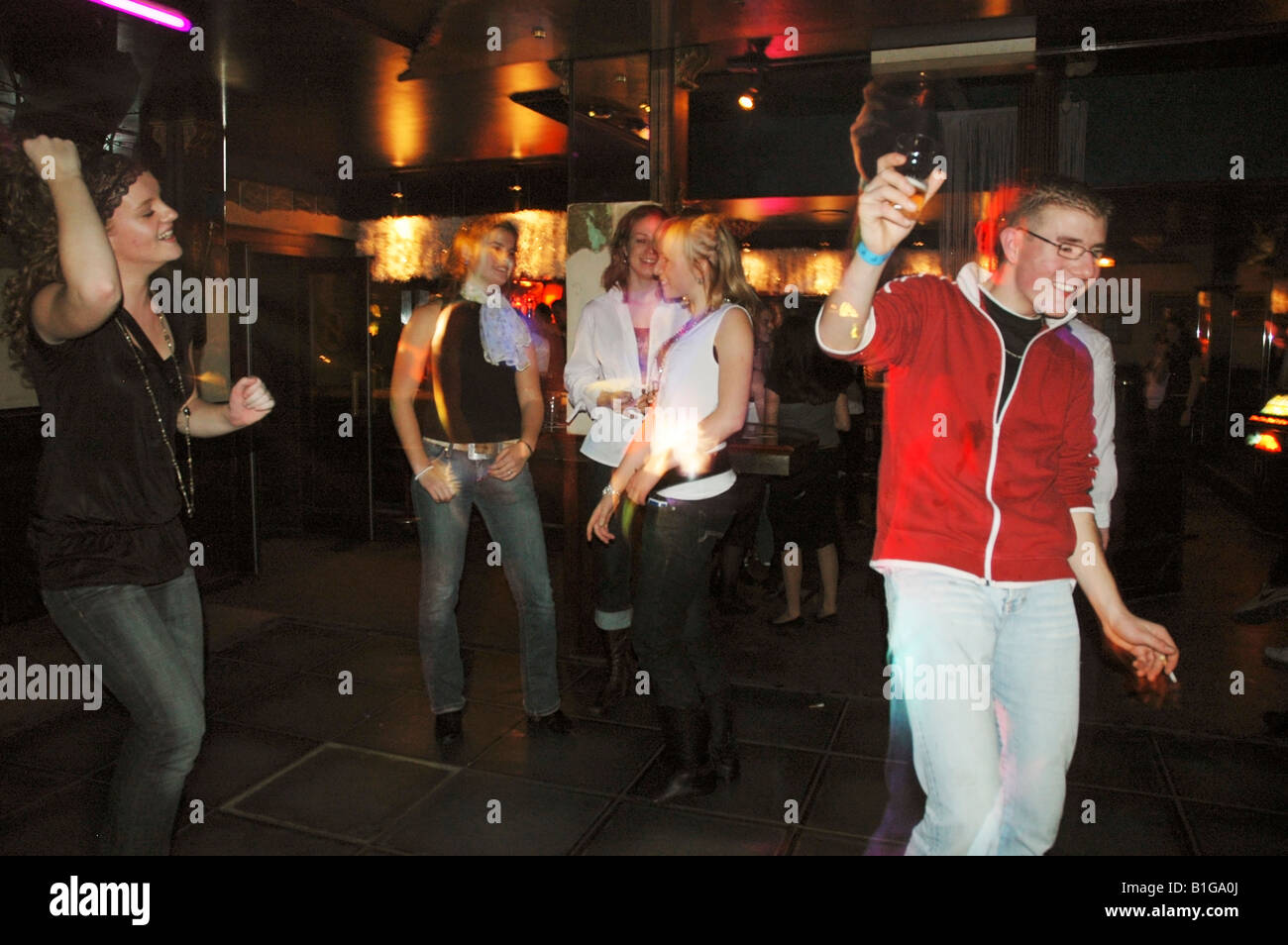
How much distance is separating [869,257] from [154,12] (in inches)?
167

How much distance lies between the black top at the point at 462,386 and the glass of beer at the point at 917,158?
2125mm

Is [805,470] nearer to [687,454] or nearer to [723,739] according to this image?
[723,739]

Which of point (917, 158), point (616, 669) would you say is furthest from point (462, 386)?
point (917, 158)

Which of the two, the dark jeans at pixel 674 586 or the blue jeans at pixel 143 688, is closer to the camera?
the blue jeans at pixel 143 688

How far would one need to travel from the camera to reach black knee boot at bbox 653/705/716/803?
10.5 ft

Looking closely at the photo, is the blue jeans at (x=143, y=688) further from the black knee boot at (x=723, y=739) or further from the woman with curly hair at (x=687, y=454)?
the black knee boot at (x=723, y=739)

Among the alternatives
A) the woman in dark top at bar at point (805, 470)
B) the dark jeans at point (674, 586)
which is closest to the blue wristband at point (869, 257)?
the dark jeans at point (674, 586)

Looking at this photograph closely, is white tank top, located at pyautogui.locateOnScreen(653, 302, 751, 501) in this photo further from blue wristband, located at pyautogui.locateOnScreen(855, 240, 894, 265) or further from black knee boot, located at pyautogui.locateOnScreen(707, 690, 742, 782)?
blue wristband, located at pyautogui.locateOnScreen(855, 240, 894, 265)

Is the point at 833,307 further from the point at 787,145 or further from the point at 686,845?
the point at 787,145

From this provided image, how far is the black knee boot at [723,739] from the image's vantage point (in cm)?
327

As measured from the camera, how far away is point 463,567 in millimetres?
3664

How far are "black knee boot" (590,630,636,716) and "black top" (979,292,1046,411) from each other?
2419 millimetres
